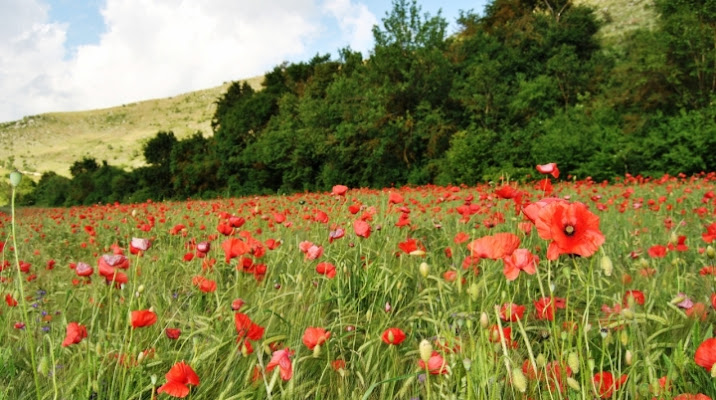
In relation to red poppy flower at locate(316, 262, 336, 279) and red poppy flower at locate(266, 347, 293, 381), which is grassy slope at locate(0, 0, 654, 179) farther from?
red poppy flower at locate(266, 347, 293, 381)

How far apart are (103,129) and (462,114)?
48.4m

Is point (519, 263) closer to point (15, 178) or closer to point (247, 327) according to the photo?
point (247, 327)

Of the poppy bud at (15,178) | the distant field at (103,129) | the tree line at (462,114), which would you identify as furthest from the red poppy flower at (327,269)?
the distant field at (103,129)

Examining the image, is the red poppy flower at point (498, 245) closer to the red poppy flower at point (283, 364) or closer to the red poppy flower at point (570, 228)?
the red poppy flower at point (570, 228)

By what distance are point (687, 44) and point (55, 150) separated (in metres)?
50.1

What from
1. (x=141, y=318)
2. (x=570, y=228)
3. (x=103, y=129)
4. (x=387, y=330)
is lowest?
(x=387, y=330)

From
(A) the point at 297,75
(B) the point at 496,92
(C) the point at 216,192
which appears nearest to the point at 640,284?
(B) the point at 496,92

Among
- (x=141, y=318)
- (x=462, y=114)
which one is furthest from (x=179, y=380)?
(x=462, y=114)

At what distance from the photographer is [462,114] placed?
2114 cm

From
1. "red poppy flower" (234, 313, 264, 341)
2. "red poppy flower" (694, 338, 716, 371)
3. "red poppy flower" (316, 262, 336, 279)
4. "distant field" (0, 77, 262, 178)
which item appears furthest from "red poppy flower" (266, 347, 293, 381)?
"distant field" (0, 77, 262, 178)

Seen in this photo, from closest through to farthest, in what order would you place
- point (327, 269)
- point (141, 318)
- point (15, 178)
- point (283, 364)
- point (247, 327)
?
point (15, 178), point (283, 364), point (141, 318), point (247, 327), point (327, 269)

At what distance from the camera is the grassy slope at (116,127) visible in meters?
34.3

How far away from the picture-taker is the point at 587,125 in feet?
59.2

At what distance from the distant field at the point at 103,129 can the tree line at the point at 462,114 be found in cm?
1449
